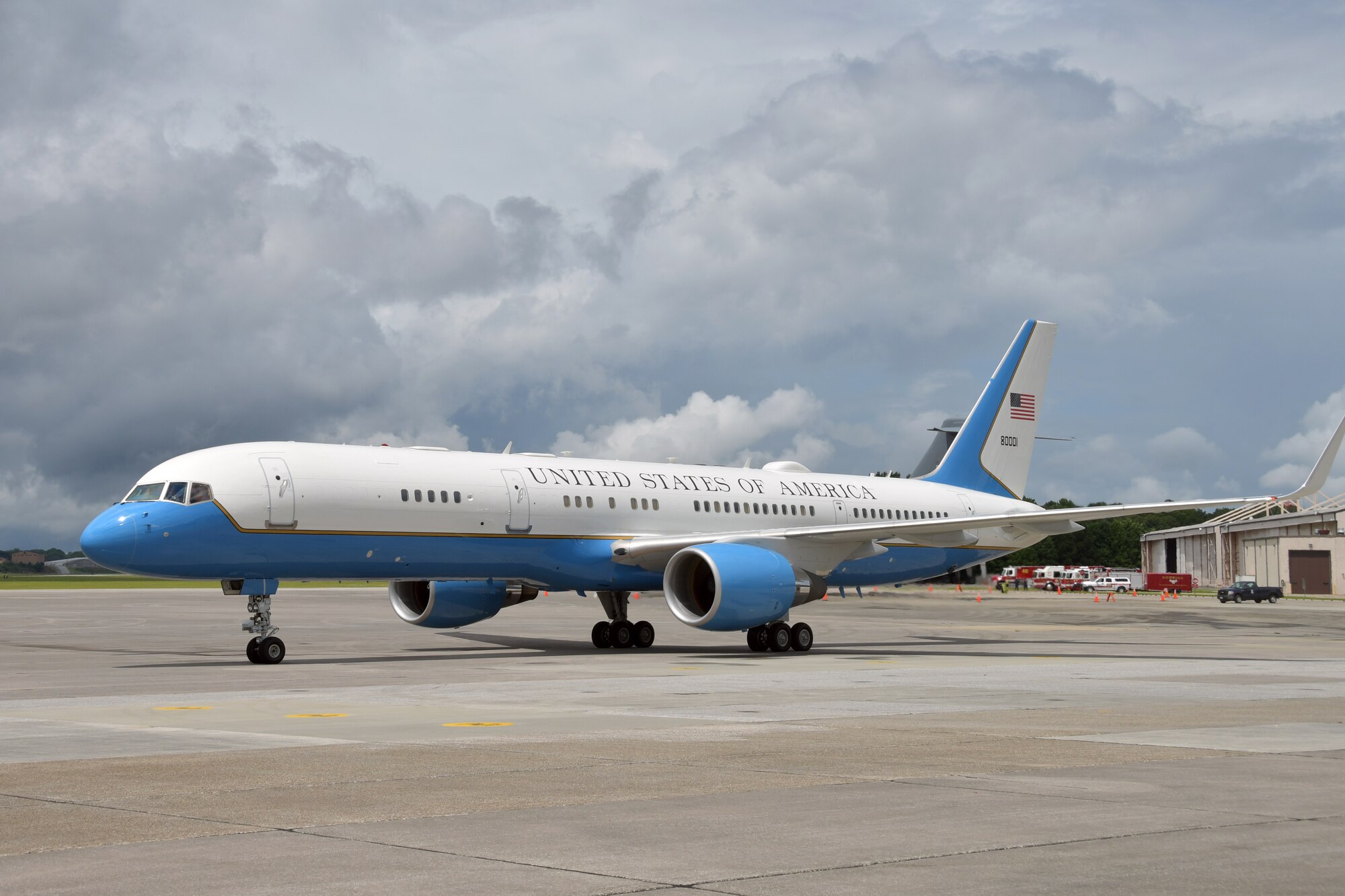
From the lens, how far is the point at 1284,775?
995 centimetres

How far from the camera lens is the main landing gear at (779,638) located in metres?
28.5

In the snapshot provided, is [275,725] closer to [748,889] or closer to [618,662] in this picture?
[748,889]

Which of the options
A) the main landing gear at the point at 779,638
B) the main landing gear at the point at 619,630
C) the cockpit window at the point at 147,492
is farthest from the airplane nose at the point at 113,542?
the main landing gear at the point at 779,638

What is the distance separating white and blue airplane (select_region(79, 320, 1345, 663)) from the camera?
23797mm

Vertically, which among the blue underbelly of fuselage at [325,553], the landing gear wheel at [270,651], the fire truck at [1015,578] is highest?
the blue underbelly of fuselage at [325,553]

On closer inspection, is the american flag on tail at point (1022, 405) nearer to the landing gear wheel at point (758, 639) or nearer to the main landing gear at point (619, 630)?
the landing gear wheel at point (758, 639)

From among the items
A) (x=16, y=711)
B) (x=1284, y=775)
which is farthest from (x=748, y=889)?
(x=16, y=711)

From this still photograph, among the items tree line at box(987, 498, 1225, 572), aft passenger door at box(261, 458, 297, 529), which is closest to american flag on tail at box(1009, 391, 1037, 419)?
aft passenger door at box(261, 458, 297, 529)

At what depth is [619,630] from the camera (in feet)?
100

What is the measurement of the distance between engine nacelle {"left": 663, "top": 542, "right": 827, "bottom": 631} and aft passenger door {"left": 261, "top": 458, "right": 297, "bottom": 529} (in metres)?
7.55

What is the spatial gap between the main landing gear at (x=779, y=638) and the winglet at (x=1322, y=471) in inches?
392

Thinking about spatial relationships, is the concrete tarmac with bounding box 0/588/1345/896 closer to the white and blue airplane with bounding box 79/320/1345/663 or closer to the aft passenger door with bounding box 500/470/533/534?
the white and blue airplane with bounding box 79/320/1345/663

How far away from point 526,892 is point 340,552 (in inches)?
767

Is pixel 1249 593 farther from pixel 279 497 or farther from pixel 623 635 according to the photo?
pixel 279 497
